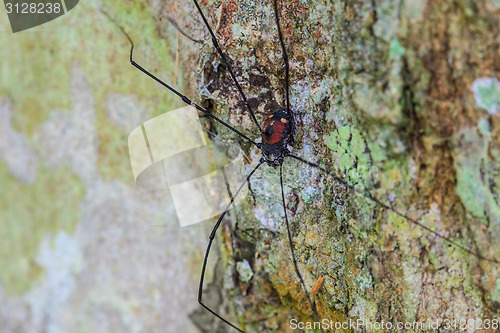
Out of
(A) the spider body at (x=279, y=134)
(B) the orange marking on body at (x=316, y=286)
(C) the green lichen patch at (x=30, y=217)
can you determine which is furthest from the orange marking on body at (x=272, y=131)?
(C) the green lichen patch at (x=30, y=217)

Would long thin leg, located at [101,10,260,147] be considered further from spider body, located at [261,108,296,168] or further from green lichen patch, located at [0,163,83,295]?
green lichen patch, located at [0,163,83,295]

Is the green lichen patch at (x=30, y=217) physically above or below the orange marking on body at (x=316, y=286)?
above

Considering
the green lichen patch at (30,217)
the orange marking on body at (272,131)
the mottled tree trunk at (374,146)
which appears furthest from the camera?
the green lichen patch at (30,217)

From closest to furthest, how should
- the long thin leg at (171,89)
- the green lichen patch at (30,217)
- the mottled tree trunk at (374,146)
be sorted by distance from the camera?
the mottled tree trunk at (374,146)
the long thin leg at (171,89)
the green lichen patch at (30,217)

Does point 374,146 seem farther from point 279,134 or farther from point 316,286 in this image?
point 316,286

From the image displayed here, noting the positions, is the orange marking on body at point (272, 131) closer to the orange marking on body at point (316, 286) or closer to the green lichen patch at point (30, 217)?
the orange marking on body at point (316, 286)

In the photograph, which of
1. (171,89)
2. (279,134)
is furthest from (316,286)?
(171,89)

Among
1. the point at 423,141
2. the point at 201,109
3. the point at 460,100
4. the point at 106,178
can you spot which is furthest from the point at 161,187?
the point at 460,100

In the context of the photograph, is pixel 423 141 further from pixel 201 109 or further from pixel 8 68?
pixel 8 68

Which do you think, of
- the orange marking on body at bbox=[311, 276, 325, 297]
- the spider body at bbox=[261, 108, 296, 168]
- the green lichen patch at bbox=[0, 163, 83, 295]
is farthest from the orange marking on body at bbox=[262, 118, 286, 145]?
the green lichen patch at bbox=[0, 163, 83, 295]

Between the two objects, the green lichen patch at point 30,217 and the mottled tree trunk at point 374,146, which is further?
the green lichen patch at point 30,217
